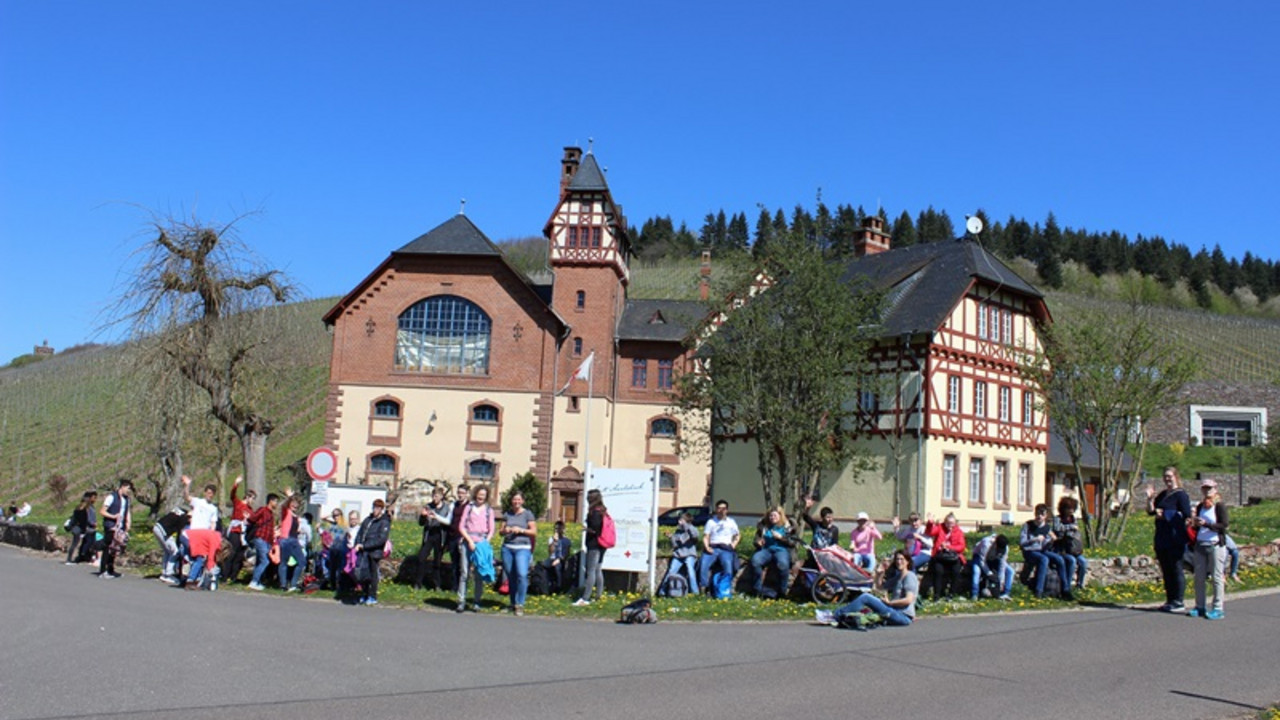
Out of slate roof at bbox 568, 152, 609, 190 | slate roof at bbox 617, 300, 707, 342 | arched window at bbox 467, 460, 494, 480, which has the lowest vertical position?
arched window at bbox 467, 460, 494, 480

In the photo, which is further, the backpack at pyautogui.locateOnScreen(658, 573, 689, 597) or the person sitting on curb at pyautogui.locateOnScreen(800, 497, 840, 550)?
the backpack at pyautogui.locateOnScreen(658, 573, 689, 597)

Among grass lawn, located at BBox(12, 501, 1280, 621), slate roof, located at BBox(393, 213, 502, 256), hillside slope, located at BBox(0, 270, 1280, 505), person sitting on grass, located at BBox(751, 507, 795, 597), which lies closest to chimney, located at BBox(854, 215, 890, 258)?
hillside slope, located at BBox(0, 270, 1280, 505)

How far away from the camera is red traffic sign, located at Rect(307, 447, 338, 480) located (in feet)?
57.9

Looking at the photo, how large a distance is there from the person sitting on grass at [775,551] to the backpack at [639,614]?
278cm

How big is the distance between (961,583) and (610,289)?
34.9 m

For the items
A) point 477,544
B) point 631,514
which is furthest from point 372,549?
point 631,514

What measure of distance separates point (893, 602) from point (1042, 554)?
12.4ft

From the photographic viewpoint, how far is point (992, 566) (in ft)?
51.9

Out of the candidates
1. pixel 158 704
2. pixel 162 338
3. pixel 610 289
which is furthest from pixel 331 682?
pixel 610 289

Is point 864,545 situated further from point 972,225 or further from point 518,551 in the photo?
point 972,225

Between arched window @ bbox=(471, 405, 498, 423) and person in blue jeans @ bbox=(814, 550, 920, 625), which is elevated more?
arched window @ bbox=(471, 405, 498, 423)

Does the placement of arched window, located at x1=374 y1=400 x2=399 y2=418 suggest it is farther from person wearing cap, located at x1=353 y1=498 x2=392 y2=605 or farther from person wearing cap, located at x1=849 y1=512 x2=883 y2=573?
person wearing cap, located at x1=849 y1=512 x2=883 y2=573

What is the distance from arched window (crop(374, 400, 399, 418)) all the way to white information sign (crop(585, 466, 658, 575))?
3106 centimetres

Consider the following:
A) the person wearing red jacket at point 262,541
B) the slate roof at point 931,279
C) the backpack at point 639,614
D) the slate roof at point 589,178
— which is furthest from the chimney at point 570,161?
the backpack at point 639,614
